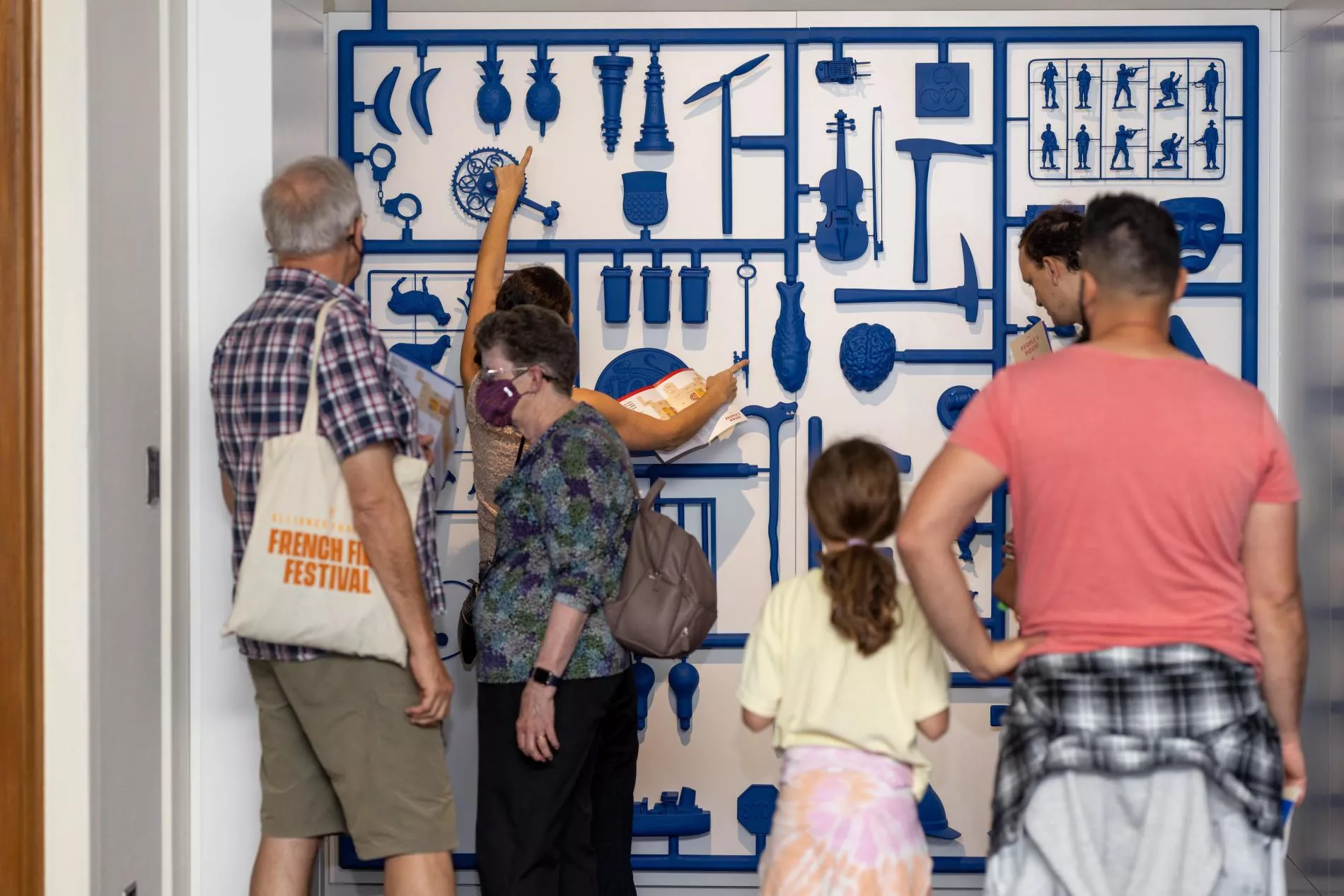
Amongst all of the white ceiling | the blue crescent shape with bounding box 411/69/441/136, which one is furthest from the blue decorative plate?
the white ceiling

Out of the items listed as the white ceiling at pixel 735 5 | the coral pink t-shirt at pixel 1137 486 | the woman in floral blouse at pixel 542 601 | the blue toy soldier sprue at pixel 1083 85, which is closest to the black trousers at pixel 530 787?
the woman in floral blouse at pixel 542 601

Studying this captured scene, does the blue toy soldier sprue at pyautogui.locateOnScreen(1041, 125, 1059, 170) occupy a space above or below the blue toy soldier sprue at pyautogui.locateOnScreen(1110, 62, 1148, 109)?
below

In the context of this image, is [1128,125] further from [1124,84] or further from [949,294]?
[949,294]

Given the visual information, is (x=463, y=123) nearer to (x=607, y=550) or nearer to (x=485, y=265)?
(x=485, y=265)

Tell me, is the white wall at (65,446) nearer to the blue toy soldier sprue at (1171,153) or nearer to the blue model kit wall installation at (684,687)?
the blue model kit wall installation at (684,687)

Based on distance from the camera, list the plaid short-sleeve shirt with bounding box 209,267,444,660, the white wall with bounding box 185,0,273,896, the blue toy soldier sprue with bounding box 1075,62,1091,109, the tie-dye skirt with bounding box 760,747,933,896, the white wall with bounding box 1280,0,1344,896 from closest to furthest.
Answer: the tie-dye skirt with bounding box 760,747,933,896
the plaid short-sleeve shirt with bounding box 209,267,444,660
the white wall with bounding box 185,0,273,896
the white wall with bounding box 1280,0,1344,896
the blue toy soldier sprue with bounding box 1075,62,1091,109

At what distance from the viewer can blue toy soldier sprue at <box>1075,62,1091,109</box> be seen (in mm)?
3689

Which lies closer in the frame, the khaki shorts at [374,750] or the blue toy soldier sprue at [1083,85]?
the khaki shorts at [374,750]

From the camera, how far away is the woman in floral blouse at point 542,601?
2.56 m

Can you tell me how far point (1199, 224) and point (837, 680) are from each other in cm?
220

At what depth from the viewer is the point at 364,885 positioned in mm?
3803

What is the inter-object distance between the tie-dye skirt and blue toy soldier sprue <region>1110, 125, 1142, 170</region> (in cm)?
221

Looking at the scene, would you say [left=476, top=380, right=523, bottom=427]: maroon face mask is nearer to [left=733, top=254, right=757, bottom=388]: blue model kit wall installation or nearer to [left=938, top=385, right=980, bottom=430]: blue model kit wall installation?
[left=733, top=254, right=757, bottom=388]: blue model kit wall installation

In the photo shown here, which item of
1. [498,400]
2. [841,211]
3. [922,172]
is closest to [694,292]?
[841,211]
